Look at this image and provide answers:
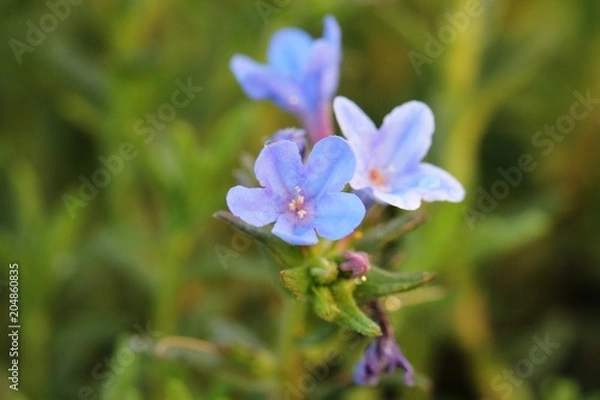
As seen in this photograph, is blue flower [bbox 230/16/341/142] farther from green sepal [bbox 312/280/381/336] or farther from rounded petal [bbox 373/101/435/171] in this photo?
green sepal [bbox 312/280/381/336]

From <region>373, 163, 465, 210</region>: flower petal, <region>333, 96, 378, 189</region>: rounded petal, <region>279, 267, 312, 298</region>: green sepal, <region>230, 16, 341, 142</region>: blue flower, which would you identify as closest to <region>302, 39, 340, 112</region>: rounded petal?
<region>230, 16, 341, 142</region>: blue flower

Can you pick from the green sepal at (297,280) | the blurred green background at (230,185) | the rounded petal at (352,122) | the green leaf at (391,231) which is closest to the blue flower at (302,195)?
the green sepal at (297,280)

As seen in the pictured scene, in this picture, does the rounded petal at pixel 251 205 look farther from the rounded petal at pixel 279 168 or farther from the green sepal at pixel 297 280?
the green sepal at pixel 297 280

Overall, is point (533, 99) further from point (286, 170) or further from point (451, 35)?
point (286, 170)

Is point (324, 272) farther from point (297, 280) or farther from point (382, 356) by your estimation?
point (382, 356)

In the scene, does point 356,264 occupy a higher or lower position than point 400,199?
lower

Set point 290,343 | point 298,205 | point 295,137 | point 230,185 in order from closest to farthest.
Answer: point 298,205 → point 295,137 → point 290,343 → point 230,185

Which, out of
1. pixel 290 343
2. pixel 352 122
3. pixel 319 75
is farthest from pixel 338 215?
pixel 290 343
